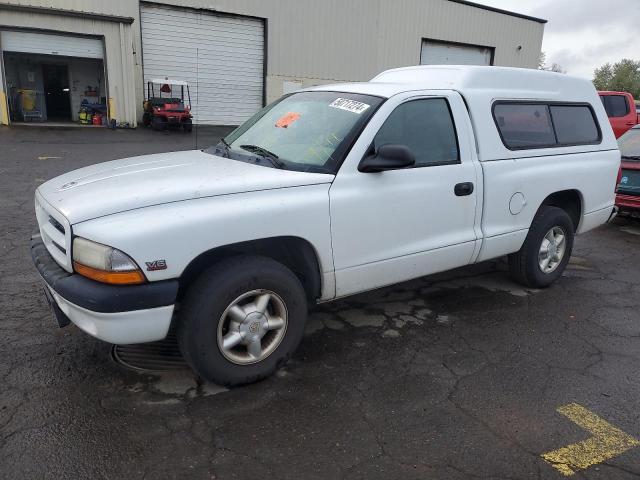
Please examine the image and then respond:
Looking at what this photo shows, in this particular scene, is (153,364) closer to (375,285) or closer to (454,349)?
(375,285)

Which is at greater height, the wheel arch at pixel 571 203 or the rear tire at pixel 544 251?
the wheel arch at pixel 571 203

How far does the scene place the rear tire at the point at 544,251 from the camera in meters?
4.56

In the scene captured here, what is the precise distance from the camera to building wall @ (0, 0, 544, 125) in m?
21.0

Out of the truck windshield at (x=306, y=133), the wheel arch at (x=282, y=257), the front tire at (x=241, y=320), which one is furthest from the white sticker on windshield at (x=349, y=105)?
the front tire at (x=241, y=320)

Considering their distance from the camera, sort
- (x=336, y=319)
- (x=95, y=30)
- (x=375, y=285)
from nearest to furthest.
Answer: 1. (x=375, y=285)
2. (x=336, y=319)
3. (x=95, y=30)

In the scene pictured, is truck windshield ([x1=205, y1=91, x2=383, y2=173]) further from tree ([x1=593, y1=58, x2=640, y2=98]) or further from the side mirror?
tree ([x1=593, y1=58, x2=640, y2=98])

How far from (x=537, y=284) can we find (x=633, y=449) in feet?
7.63

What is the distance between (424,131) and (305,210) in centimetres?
126

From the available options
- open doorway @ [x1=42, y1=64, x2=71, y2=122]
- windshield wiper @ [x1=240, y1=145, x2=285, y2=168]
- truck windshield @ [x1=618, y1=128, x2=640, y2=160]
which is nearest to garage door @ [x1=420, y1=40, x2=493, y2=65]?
open doorway @ [x1=42, y1=64, x2=71, y2=122]

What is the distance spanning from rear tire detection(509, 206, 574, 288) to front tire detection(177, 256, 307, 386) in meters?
2.46

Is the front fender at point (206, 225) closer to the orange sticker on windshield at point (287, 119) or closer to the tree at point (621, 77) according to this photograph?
the orange sticker on windshield at point (287, 119)

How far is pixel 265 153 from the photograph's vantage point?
3.53m

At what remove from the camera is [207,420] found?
109 inches

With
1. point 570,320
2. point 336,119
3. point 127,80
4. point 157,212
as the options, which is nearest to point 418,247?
point 336,119
